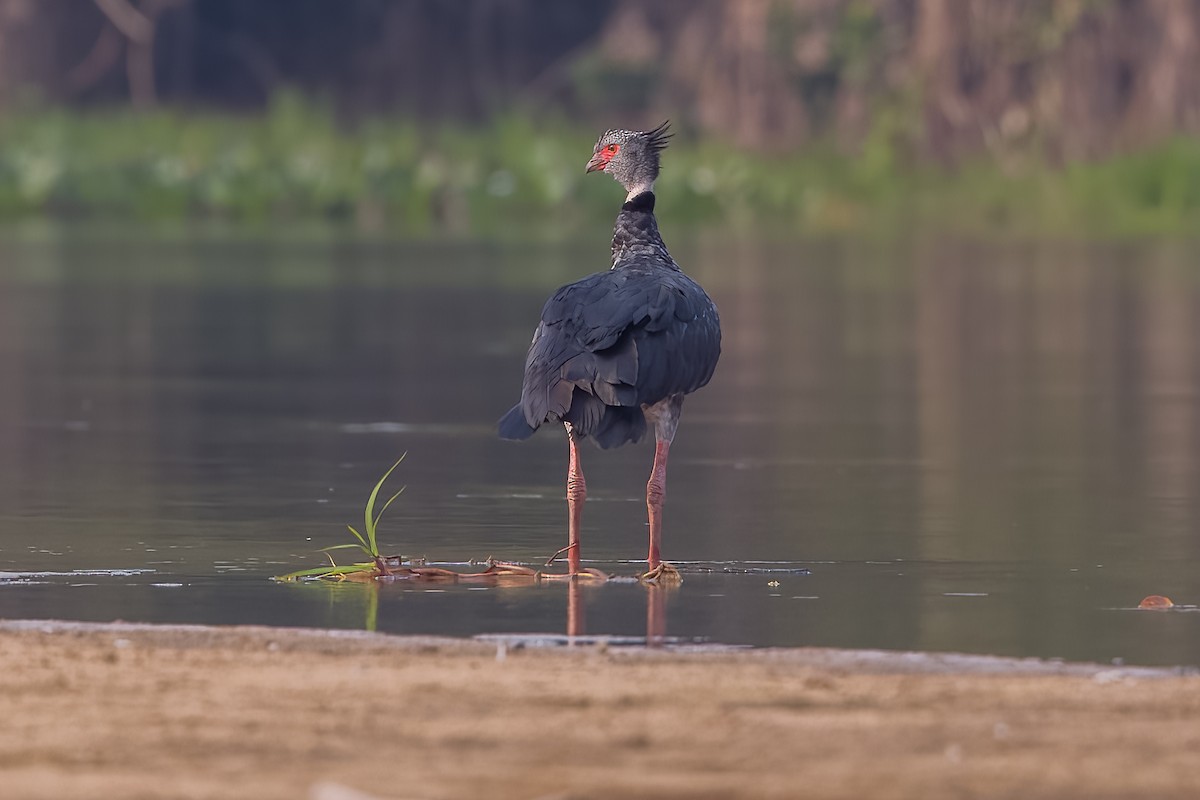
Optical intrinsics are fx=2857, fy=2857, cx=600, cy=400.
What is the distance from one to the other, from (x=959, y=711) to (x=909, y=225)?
2475 cm

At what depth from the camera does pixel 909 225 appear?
30062mm

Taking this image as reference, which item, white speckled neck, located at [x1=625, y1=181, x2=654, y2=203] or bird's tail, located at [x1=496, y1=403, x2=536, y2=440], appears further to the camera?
white speckled neck, located at [x1=625, y1=181, x2=654, y2=203]

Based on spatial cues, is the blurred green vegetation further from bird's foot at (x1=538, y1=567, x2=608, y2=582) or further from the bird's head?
bird's foot at (x1=538, y1=567, x2=608, y2=582)

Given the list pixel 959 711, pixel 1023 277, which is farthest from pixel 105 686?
pixel 1023 277

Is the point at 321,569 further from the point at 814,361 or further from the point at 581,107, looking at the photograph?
the point at 581,107

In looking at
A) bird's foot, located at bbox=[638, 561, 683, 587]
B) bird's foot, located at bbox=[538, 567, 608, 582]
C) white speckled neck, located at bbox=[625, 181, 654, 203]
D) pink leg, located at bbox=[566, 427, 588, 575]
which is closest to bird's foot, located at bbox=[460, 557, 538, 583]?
bird's foot, located at bbox=[538, 567, 608, 582]

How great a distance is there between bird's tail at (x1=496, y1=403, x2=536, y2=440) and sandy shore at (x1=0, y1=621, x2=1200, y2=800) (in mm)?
1288

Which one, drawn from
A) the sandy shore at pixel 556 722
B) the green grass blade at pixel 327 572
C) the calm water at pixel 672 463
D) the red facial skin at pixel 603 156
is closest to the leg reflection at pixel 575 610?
A: the calm water at pixel 672 463

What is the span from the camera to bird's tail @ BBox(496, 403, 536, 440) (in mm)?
7629

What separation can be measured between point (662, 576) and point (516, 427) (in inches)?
22.2

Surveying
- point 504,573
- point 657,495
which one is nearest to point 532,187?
point 657,495

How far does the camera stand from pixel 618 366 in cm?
760

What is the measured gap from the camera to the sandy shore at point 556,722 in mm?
4887

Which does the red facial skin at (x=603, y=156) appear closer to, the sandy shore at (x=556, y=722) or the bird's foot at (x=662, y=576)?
the bird's foot at (x=662, y=576)
